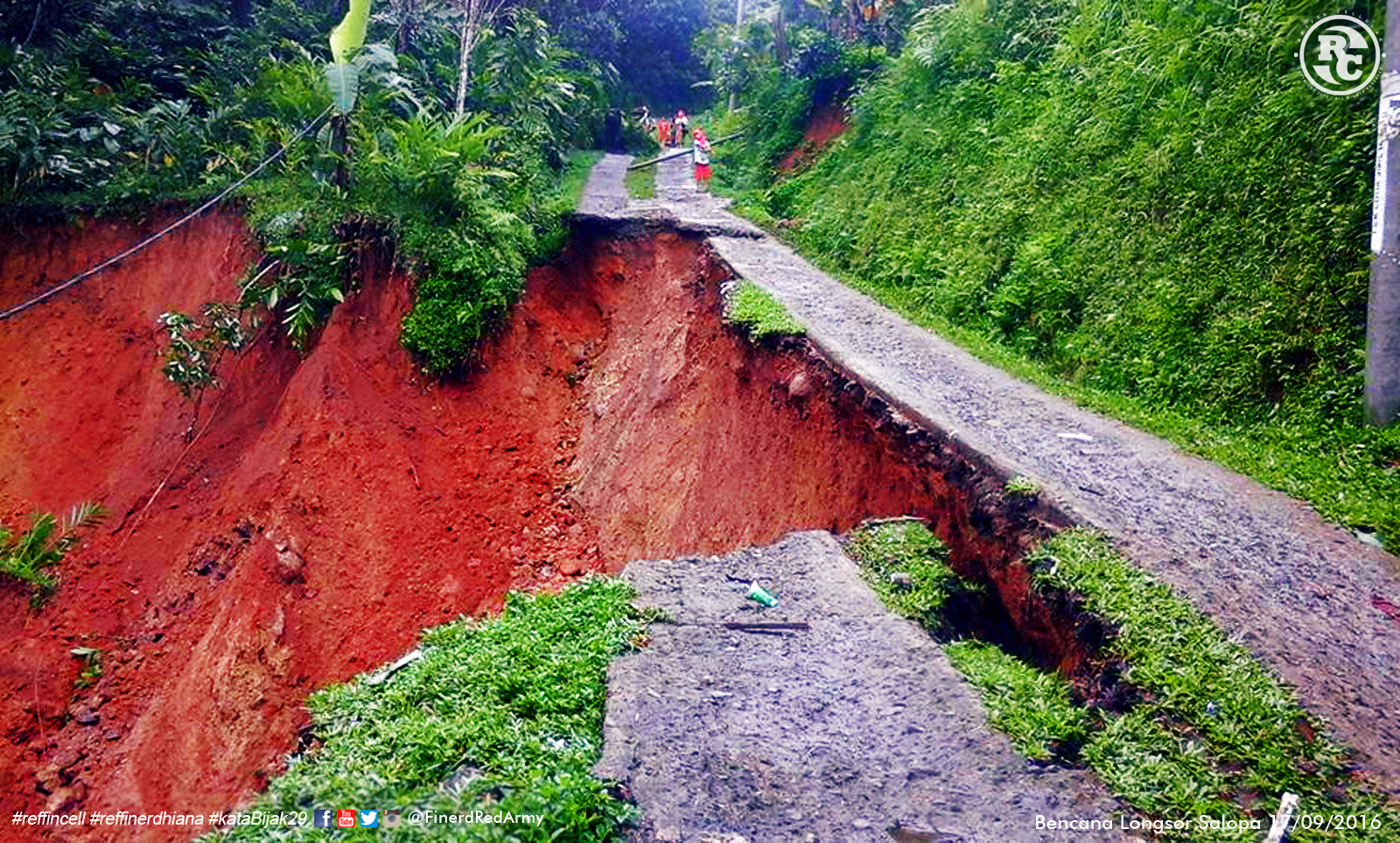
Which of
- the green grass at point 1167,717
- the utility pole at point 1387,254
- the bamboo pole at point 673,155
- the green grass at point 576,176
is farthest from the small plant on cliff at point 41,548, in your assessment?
the bamboo pole at point 673,155

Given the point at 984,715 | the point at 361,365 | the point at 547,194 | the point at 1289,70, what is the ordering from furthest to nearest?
the point at 547,194 → the point at 361,365 → the point at 1289,70 → the point at 984,715

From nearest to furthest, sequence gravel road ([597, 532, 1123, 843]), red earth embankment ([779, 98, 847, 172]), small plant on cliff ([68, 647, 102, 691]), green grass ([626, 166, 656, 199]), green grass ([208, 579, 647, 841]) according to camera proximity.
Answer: green grass ([208, 579, 647, 841]) → gravel road ([597, 532, 1123, 843]) → small plant on cliff ([68, 647, 102, 691]) → green grass ([626, 166, 656, 199]) → red earth embankment ([779, 98, 847, 172])

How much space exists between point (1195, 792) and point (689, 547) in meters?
4.68

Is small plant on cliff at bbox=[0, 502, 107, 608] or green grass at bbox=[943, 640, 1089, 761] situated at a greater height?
green grass at bbox=[943, 640, 1089, 761]

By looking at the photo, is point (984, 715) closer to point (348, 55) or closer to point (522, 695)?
point (522, 695)

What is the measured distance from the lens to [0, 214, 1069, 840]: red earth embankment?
20.4 feet

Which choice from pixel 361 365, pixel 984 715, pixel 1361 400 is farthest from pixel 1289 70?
pixel 361 365

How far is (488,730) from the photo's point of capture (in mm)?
3111

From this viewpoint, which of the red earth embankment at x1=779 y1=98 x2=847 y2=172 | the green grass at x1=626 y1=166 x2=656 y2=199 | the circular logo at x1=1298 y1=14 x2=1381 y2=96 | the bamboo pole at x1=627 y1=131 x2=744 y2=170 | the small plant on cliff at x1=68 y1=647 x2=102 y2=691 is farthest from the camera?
the bamboo pole at x1=627 y1=131 x2=744 y2=170

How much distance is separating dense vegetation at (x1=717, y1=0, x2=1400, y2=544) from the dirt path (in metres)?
0.41

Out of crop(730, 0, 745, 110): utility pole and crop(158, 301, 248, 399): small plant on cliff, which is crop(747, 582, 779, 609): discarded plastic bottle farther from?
crop(730, 0, 745, 110): utility pole

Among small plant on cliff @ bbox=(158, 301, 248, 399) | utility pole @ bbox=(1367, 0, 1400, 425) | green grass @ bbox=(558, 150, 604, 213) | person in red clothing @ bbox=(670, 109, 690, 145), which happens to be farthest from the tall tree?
person in red clothing @ bbox=(670, 109, 690, 145)

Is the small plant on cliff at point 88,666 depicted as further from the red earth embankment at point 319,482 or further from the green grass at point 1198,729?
the green grass at point 1198,729

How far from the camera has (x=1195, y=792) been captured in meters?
2.77
